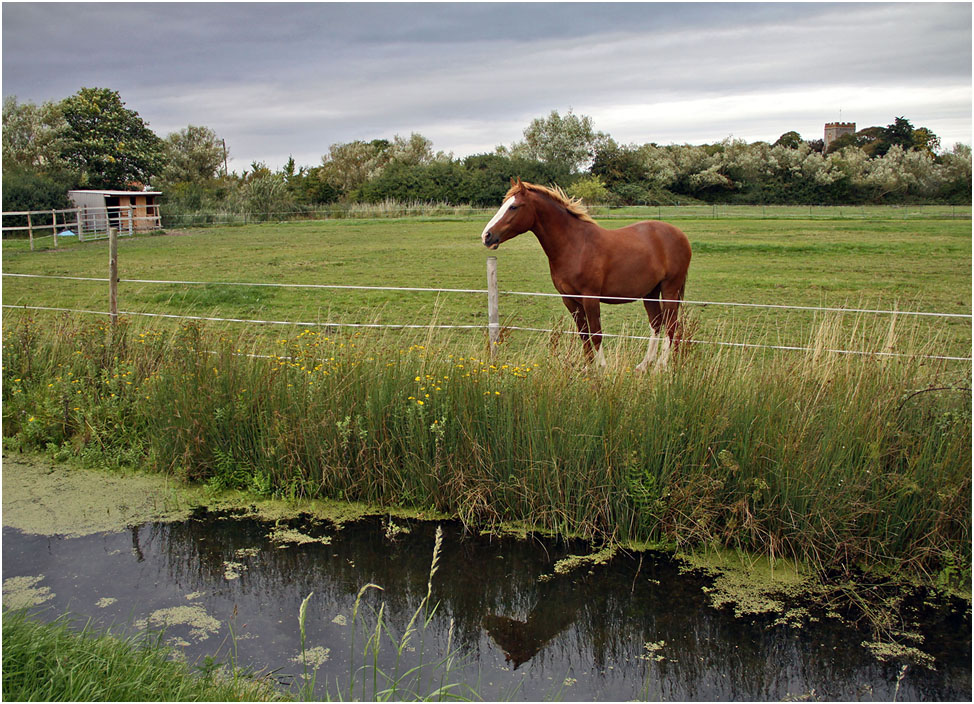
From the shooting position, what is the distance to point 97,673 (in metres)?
2.50

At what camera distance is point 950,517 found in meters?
3.54

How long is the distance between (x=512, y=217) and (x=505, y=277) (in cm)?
779

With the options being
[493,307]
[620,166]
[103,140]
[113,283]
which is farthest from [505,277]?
[103,140]

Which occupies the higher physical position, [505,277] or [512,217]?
[512,217]

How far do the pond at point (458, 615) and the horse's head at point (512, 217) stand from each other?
8.81 feet

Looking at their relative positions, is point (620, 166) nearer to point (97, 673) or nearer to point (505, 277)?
point (505, 277)

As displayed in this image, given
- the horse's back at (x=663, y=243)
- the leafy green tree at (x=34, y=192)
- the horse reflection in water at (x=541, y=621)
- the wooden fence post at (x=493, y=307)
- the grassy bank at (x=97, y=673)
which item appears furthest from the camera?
the leafy green tree at (x=34, y=192)

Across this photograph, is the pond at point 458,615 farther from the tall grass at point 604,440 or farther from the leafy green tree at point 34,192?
the leafy green tree at point 34,192

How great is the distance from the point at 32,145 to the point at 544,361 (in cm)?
4417

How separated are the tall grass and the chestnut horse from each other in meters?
1.53

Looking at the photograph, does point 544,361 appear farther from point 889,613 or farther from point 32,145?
point 32,145

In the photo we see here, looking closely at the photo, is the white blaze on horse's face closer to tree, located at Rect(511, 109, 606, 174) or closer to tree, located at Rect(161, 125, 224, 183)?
tree, located at Rect(511, 109, 606, 174)

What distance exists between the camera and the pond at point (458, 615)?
9.32ft

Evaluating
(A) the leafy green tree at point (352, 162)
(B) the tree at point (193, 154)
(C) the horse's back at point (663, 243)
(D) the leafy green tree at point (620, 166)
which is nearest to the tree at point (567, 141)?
(D) the leafy green tree at point (620, 166)
